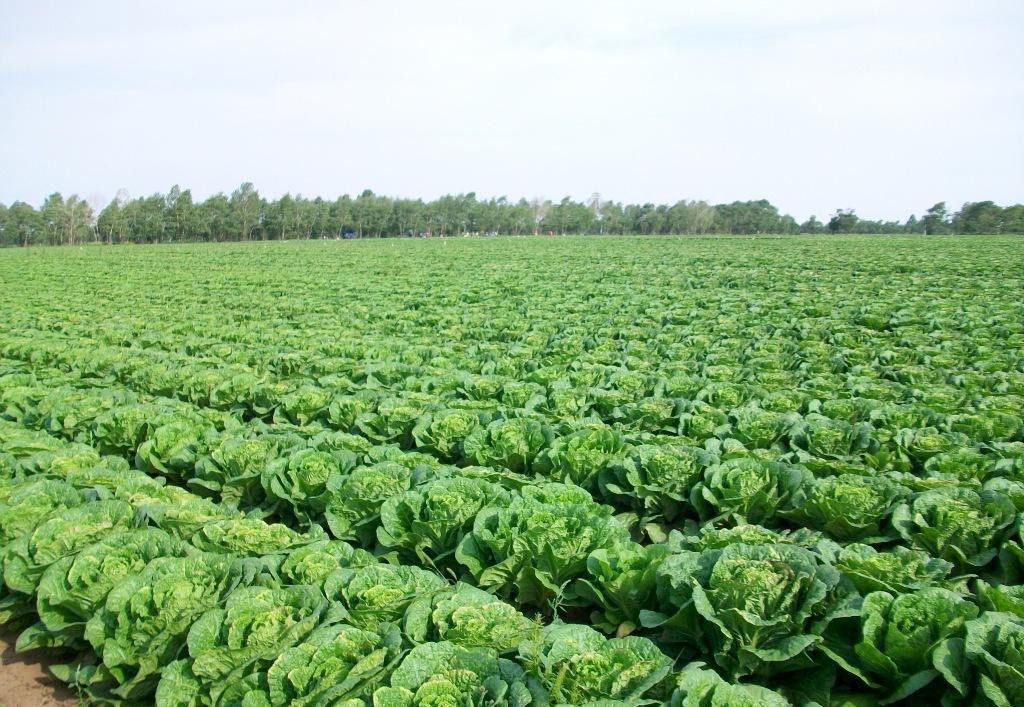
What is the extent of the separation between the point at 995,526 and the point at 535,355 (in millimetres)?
6660

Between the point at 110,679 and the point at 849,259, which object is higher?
the point at 849,259

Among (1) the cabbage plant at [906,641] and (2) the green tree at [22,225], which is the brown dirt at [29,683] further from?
(2) the green tree at [22,225]

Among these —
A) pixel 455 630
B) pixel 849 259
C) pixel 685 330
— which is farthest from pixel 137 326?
pixel 849 259

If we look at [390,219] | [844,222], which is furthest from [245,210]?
[844,222]

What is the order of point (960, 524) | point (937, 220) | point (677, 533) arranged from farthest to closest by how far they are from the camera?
point (937, 220), point (677, 533), point (960, 524)

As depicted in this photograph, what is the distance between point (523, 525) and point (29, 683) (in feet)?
9.69

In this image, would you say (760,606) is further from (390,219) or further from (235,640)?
(390,219)

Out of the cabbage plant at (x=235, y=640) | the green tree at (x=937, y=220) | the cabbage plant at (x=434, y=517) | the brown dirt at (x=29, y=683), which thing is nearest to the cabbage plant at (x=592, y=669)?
the cabbage plant at (x=235, y=640)

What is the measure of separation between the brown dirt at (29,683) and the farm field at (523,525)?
0.11 m

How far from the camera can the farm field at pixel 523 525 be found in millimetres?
2787

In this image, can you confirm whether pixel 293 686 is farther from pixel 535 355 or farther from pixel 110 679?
pixel 535 355

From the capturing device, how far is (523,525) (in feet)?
12.4

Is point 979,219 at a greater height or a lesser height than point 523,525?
greater

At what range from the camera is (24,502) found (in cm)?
429
